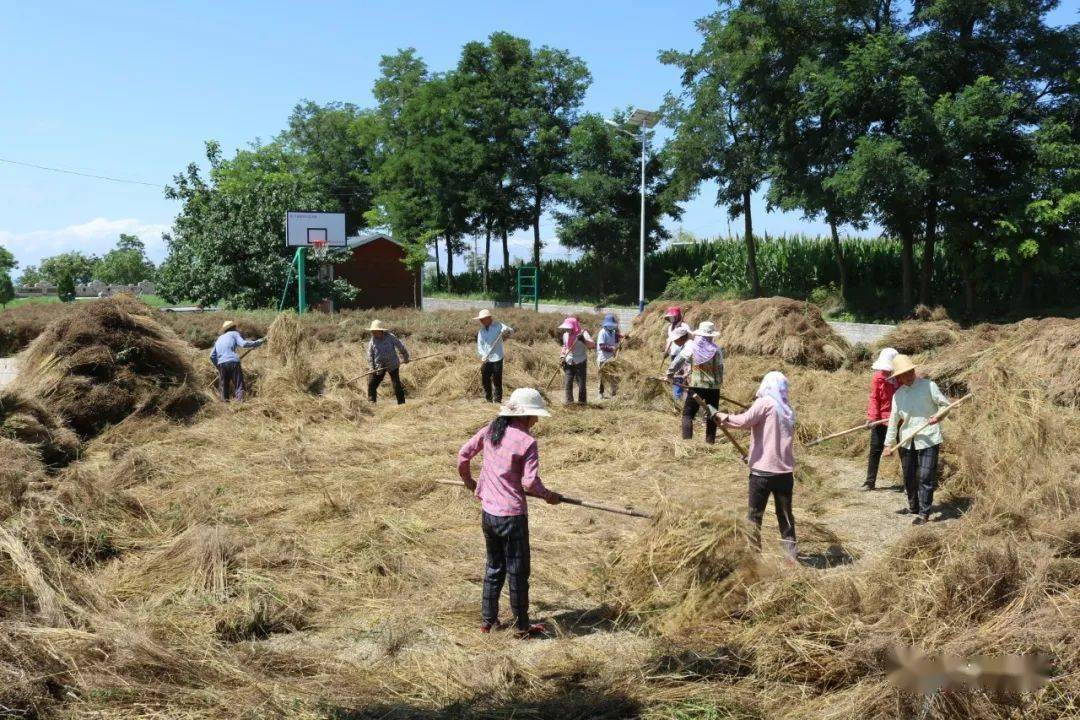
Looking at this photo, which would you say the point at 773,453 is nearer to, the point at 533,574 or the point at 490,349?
the point at 533,574

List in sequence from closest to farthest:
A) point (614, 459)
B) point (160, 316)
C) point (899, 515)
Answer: point (899, 515), point (614, 459), point (160, 316)

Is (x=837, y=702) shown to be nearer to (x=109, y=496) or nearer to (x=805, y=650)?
(x=805, y=650)

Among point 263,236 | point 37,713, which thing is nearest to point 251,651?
point 37,713

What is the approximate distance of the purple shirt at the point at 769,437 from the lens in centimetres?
671

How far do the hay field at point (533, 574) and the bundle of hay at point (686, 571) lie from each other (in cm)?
2

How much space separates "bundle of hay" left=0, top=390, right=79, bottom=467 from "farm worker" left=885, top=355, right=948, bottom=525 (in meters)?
8.38

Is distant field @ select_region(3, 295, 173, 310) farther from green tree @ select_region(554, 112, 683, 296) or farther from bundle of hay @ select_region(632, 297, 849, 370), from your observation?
green tree @ select_region(554, 112, 683, 296)

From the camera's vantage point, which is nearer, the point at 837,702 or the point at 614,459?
the point at 837,702

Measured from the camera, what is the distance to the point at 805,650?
4957mm

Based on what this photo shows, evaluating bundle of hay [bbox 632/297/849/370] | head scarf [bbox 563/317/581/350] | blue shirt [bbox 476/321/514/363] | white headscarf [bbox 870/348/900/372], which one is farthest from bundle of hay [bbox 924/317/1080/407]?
blue shirt [bbox 476/321/514/363]

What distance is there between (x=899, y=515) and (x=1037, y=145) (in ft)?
52.8

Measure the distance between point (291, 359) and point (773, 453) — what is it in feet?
38.5

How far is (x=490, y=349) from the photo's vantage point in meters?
13.9

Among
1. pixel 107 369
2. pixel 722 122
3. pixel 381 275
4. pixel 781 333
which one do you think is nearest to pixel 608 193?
pixel 722 122
